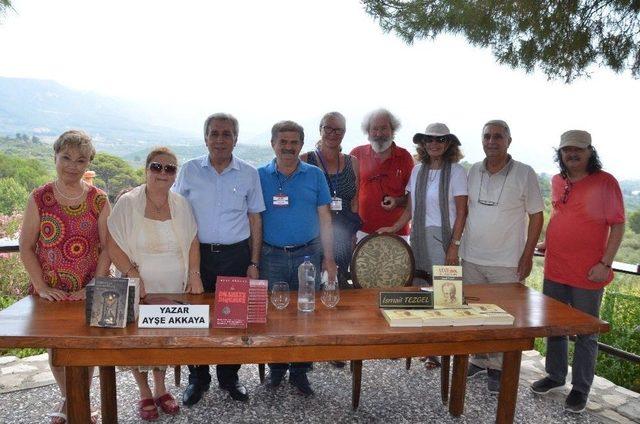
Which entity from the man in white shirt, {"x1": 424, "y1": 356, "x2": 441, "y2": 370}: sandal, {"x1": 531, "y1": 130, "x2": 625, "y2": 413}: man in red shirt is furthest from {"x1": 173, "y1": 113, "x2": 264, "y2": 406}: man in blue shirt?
{"x1": 531, "y1": 130, "x2": 625, "y2": 413}: man in red shirt

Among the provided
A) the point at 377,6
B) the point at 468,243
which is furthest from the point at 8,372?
the point at 377,6

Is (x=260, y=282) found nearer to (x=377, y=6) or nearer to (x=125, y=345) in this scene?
(x=125, y=345)

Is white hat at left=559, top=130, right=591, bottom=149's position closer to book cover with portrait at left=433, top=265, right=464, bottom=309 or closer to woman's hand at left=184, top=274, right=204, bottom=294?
book cover with portrait at left=433, top=265, right=464, bottom=309

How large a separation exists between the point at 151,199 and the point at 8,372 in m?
2.00

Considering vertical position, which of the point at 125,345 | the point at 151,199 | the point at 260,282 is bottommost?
the point at 125,345

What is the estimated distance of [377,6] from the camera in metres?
3.88

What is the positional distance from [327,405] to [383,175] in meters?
1.69

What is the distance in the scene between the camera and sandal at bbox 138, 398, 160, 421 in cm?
273

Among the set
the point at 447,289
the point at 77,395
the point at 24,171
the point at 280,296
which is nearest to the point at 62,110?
the point at 24,171

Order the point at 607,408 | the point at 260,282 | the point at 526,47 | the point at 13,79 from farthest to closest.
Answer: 1. the point at 13,79
2. the point at 526,47
3. the point at 607,408
4. the point at 260,282

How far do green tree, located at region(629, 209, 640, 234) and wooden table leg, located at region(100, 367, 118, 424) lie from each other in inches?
578

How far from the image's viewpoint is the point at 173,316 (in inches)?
79.0

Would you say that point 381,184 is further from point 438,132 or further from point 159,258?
point 159,258

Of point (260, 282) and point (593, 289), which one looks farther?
point (593, 289)
